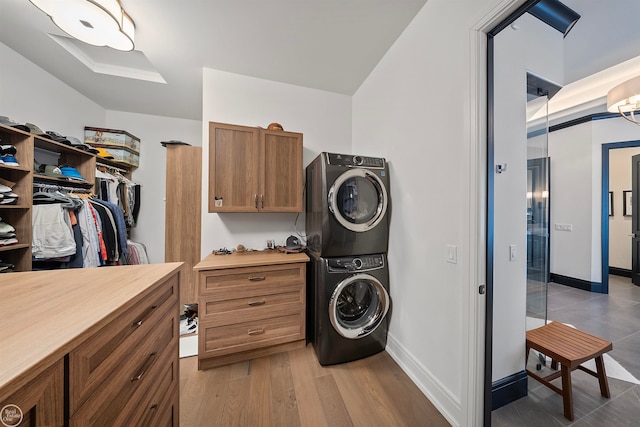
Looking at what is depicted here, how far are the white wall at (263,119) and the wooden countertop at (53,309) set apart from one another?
1337 millimetres

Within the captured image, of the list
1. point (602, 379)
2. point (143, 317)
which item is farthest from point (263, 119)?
point (602, 379)

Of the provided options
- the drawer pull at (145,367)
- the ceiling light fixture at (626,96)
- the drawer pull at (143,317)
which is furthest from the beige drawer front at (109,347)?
the ceiling light fixture at (626,96)

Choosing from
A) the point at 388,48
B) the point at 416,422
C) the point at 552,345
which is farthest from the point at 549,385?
the point at 388,48

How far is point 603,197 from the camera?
10.4 feet

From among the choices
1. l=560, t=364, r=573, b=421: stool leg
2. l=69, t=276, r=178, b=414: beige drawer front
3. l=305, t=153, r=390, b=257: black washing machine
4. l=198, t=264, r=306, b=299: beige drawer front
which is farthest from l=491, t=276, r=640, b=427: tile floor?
l=69, t=276, r=178, b=414: beige drawer front

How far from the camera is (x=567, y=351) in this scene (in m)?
1.36

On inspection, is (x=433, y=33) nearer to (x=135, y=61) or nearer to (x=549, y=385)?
(x=549, y=385)

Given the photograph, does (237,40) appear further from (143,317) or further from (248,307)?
(248,307)

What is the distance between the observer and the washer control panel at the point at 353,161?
69.5 inches

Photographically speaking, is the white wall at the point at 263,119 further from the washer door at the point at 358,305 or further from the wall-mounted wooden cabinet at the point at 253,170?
the washer door at the point at 358,305

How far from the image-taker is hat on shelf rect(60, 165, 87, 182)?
2.24m

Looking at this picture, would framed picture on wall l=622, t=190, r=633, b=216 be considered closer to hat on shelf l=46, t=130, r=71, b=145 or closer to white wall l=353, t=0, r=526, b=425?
white wall l=353, t=0, r=526, b=425

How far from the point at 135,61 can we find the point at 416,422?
13.5ft

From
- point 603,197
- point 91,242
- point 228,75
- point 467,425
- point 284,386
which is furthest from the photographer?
point 603,197
